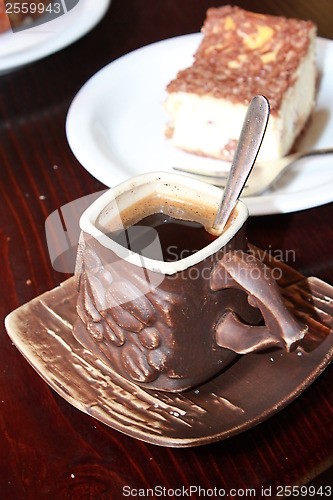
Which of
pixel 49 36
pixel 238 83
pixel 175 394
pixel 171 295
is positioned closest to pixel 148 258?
pixel 171 295

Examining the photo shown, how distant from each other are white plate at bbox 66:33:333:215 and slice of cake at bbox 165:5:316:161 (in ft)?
0.14

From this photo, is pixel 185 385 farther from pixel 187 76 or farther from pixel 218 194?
pixel 187 76

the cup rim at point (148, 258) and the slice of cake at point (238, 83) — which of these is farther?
the slice of cake at point (238, 83)

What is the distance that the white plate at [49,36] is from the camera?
1.39m

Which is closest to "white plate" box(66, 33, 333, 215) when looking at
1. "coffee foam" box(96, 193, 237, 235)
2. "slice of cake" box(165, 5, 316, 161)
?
"slice of cake" box(165, 5, 316, 161)

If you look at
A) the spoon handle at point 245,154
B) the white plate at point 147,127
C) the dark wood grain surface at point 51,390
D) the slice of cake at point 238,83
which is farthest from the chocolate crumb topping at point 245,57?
the spoon handle at point 245,154

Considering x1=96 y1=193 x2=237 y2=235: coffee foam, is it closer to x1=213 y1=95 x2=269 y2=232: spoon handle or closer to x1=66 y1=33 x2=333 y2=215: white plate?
x1=213 y1=95 x2=269 y2=232: spoon handle

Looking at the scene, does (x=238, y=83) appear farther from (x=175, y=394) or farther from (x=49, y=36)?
(x=175, y=394)

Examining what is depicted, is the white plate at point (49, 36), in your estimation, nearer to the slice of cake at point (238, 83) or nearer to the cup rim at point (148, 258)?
the slice of cake at point (238, 83)

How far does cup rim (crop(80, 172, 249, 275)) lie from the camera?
2.25 ft

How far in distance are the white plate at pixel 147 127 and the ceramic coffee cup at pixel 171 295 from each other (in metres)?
0.29

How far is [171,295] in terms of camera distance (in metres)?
0.70

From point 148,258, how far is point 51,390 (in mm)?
245

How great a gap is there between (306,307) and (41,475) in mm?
374
